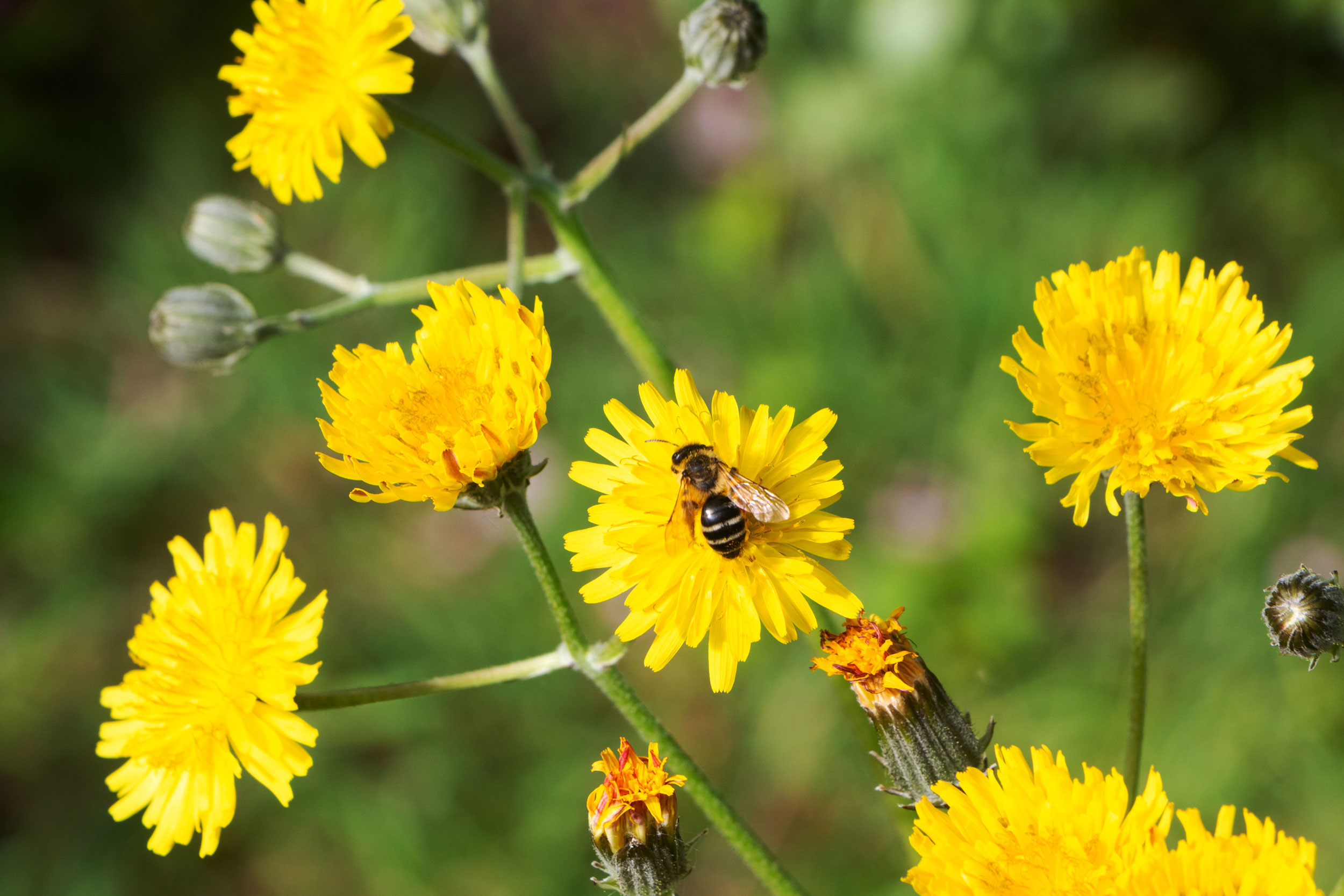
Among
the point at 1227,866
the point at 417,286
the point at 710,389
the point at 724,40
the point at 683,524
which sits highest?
the point at 710,389

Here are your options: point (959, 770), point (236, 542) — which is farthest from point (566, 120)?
point (959, 770)

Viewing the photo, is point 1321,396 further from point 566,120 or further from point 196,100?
point 196,100

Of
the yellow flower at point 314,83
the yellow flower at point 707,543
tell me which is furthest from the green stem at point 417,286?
the yellow flower at point 707,543

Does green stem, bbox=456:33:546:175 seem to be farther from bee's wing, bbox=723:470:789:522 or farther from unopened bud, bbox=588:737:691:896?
unopened bud, bbox=588:737:691:896

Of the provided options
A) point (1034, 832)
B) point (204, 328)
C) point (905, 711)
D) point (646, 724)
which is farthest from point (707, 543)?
point (204, 328)

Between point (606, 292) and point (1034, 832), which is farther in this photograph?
point (606, 292)

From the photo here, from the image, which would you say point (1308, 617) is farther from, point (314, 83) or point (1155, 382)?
point (314, 83)
